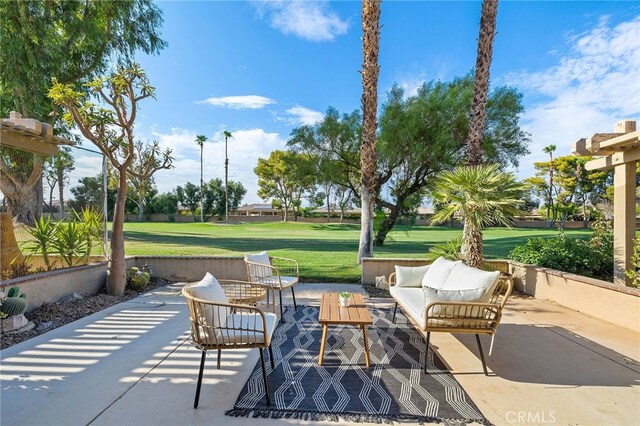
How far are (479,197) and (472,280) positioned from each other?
1.96 metres

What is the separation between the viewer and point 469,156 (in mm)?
6656

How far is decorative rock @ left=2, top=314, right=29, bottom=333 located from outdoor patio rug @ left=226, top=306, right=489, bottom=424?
3.29 meters

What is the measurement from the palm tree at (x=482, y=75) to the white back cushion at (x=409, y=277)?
10.0ft

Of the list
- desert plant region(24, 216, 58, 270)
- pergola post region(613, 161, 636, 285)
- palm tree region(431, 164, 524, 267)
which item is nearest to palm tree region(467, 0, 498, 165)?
palm tree region(431, 164, 524, 267)

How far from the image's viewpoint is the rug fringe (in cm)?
231

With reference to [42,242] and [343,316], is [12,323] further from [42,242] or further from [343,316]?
[343,316]

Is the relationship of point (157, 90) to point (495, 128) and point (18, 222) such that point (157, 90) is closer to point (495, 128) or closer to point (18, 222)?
point (18, 222)

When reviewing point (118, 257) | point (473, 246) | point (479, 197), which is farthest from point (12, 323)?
point (473, 246)

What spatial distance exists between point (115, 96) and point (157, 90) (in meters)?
0.72

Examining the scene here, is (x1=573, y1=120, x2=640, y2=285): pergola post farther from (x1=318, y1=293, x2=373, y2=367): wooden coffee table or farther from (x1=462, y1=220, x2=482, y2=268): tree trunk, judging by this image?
(x1=318, y1=293, x2=373, y2=367): wooden coffee table

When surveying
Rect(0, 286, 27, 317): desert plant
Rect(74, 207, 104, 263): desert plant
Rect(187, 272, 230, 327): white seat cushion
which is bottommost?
Rect(0, 286, 27, 317): desert plant

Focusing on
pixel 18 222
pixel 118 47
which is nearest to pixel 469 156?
pixel 18 222

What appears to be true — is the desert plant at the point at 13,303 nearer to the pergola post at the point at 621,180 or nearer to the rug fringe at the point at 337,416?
the rug fringe at the point at 337,416

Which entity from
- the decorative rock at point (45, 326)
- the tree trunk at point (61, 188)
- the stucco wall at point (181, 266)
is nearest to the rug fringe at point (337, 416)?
the decorative rock at point (45, 326)
